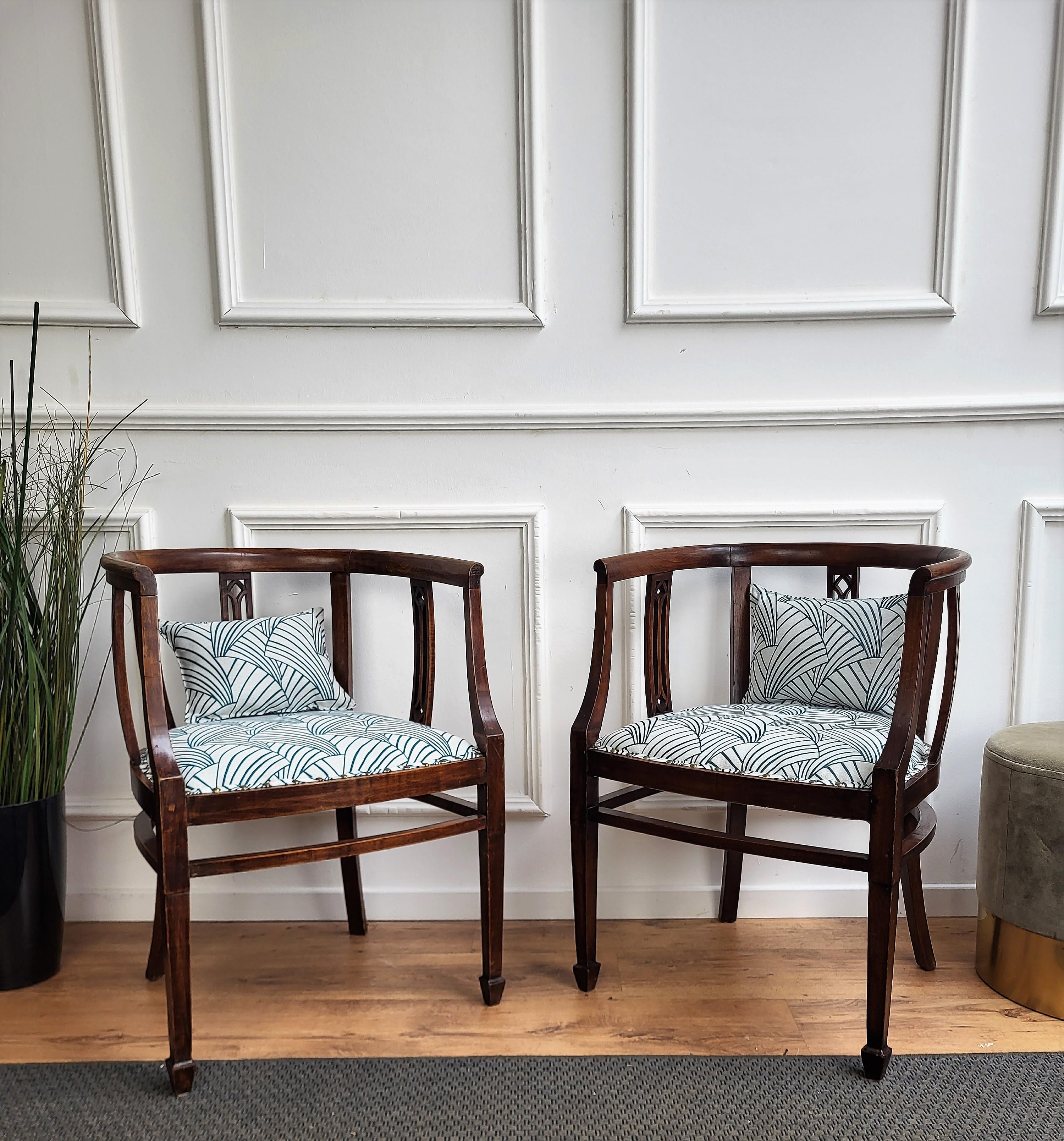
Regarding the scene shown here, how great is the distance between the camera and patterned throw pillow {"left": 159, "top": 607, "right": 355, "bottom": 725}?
153 centimetres

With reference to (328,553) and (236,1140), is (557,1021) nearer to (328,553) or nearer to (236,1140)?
(236,1140)

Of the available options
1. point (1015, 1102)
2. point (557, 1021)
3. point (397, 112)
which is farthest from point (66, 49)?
point (1015, 1102)

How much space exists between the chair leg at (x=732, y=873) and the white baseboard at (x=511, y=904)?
0.03m

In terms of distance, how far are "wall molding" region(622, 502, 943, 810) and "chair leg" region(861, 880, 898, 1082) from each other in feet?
1.81

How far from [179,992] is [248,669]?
52 centimetres

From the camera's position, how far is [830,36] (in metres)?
1.70

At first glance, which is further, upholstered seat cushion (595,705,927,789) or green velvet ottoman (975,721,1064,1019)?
green velvet ottoman (975,721,1064,1019)

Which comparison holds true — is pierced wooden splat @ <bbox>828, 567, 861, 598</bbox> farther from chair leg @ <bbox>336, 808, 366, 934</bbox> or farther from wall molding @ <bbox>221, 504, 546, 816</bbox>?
chair leg @ <bbox>336, 808, 366, 934</bbox>

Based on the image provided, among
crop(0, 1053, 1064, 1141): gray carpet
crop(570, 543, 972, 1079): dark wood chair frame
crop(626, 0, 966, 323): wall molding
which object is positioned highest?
crop(626, 0, 966, 323): wall molding

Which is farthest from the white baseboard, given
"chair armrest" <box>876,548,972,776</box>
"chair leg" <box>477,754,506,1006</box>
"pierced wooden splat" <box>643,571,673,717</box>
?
"chair armrest" <box>876,548,972,776</box>

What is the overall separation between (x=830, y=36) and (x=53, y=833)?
213 cm

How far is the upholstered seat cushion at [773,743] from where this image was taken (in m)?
1.30

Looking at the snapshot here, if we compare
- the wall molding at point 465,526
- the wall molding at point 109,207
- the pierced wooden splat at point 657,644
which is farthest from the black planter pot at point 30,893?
the pierced wooden splat at point 657,644

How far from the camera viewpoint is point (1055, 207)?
5.63 ft
